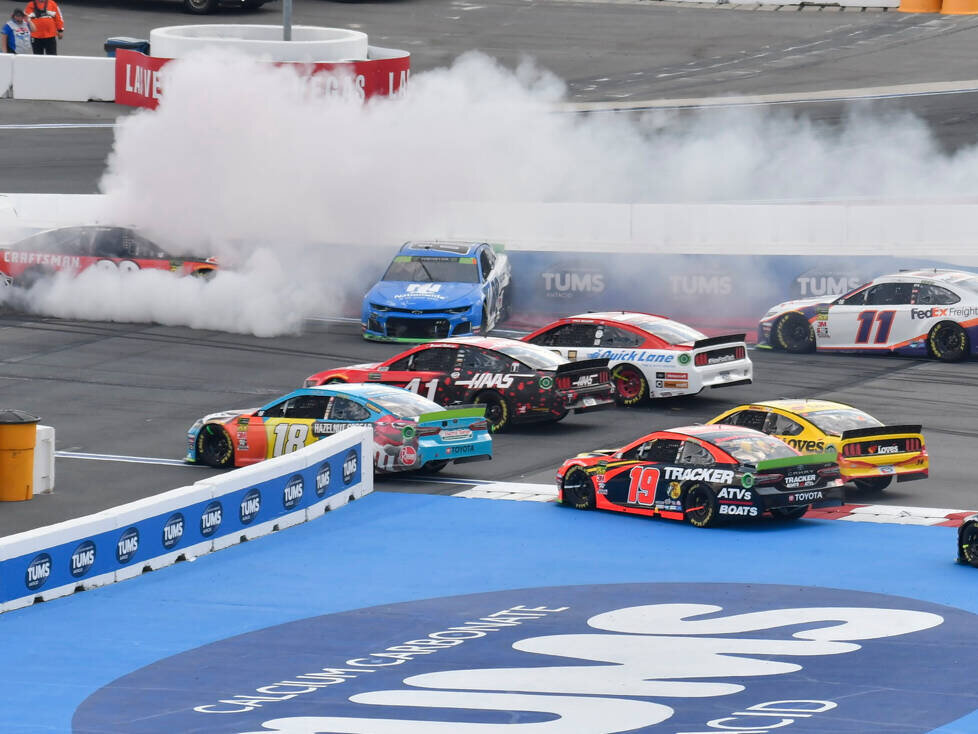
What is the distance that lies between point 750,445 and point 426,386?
5.97m

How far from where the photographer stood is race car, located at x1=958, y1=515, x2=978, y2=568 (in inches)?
625

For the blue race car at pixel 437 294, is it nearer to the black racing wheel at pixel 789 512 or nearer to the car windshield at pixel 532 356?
the car windshield at pixel 532 356

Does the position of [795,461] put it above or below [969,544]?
above

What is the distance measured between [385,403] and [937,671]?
30.1 feet

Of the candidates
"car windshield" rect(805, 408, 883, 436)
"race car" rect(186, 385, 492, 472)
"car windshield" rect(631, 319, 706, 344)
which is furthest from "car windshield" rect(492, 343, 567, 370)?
"car windshield" rect(805, 408, 883, 436)

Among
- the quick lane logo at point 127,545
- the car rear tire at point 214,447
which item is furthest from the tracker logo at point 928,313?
the quick lane logo at point 127,545

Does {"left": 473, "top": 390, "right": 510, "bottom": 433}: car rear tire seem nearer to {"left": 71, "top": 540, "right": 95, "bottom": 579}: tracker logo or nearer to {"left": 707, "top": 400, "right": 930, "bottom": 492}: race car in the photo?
{"left": 707, "top": 400, "right": 930, "bottom": 492}: race car

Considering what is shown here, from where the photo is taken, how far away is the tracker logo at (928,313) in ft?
86.8

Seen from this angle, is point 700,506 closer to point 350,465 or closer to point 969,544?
point 969,544

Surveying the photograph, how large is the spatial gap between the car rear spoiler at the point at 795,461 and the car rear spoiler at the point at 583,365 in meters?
5.29

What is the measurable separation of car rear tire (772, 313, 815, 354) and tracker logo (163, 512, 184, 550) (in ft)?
43.9

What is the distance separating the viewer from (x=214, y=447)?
2086cm

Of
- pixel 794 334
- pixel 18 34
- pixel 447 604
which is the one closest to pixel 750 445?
pixel 447 604

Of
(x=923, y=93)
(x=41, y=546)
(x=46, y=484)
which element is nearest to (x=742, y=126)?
(x=923, y=93)
